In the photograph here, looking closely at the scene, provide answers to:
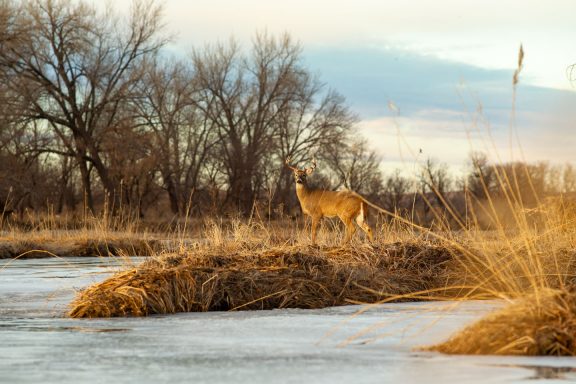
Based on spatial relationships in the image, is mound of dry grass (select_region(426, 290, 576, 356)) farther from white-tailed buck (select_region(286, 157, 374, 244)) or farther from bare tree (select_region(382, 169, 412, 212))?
bare tree (select_region(382, 169, 412, 212))

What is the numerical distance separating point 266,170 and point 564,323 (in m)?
55.6

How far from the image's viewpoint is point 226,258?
35.4ft

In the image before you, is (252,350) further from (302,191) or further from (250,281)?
(302,191)

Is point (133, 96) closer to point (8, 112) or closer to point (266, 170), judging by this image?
point (8, 112)

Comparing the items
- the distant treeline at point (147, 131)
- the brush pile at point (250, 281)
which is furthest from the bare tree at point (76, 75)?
the brush pile at point (250, 281)

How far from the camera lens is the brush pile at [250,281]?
952cm

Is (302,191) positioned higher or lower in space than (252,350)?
higher

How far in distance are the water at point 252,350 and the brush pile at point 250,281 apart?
1.43ft

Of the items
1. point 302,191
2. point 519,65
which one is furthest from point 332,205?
point 519,65

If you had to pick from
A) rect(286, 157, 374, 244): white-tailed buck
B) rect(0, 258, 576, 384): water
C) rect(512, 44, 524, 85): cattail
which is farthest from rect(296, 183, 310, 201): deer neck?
rect(512, 44, 524, 85): cattail

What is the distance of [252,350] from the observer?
21.2ft

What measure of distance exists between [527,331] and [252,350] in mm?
1825

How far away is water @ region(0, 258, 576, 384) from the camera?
17.6 feet

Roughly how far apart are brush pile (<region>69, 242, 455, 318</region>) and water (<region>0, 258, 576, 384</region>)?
435 mm
